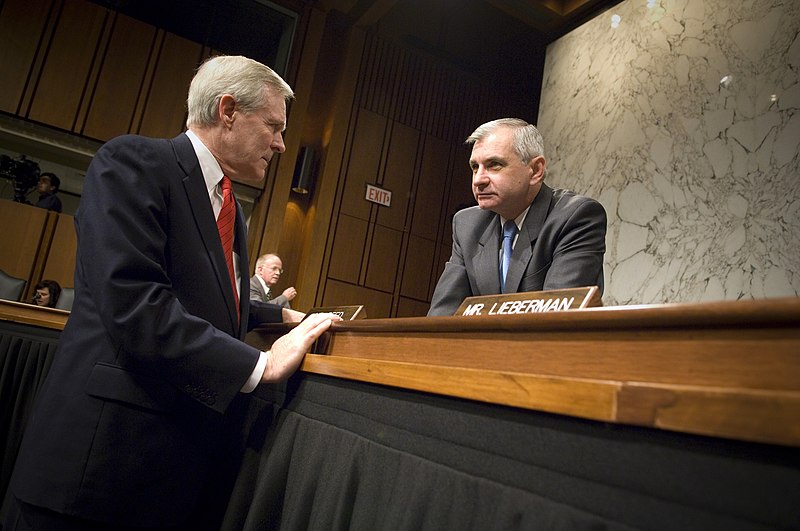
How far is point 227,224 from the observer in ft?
4.81

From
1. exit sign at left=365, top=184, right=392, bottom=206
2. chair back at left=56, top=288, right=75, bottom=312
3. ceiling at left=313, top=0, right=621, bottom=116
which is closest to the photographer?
chair back at left=56, top=288, right=75, bottom=312

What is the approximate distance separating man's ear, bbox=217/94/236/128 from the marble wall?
2827 mm

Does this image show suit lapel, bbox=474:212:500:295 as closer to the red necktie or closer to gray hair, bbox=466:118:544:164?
gray hair, bbox=466:118:544:164

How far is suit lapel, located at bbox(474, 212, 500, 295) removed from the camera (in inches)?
74.5

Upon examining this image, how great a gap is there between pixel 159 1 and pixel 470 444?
7476 mm

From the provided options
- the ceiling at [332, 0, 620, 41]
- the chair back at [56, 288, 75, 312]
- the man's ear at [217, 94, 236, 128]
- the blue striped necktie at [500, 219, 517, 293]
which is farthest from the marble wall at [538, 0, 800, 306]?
the chair back at [56, 288, 75, 312]

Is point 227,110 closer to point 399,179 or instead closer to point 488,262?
point 488,262

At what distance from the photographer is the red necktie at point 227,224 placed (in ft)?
4.69

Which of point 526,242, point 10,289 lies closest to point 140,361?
point 526,242

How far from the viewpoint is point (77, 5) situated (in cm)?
633

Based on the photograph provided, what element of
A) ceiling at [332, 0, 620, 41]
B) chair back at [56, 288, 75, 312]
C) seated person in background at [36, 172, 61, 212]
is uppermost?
ceiling at [332, 0, 620, 41]

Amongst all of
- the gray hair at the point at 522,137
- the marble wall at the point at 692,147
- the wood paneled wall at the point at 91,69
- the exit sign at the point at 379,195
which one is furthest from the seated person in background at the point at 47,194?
the gray hair at the point at 522,137

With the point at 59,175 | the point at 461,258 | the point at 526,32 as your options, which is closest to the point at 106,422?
the point at 461,258

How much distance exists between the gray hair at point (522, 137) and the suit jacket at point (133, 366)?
1218 millimetres
